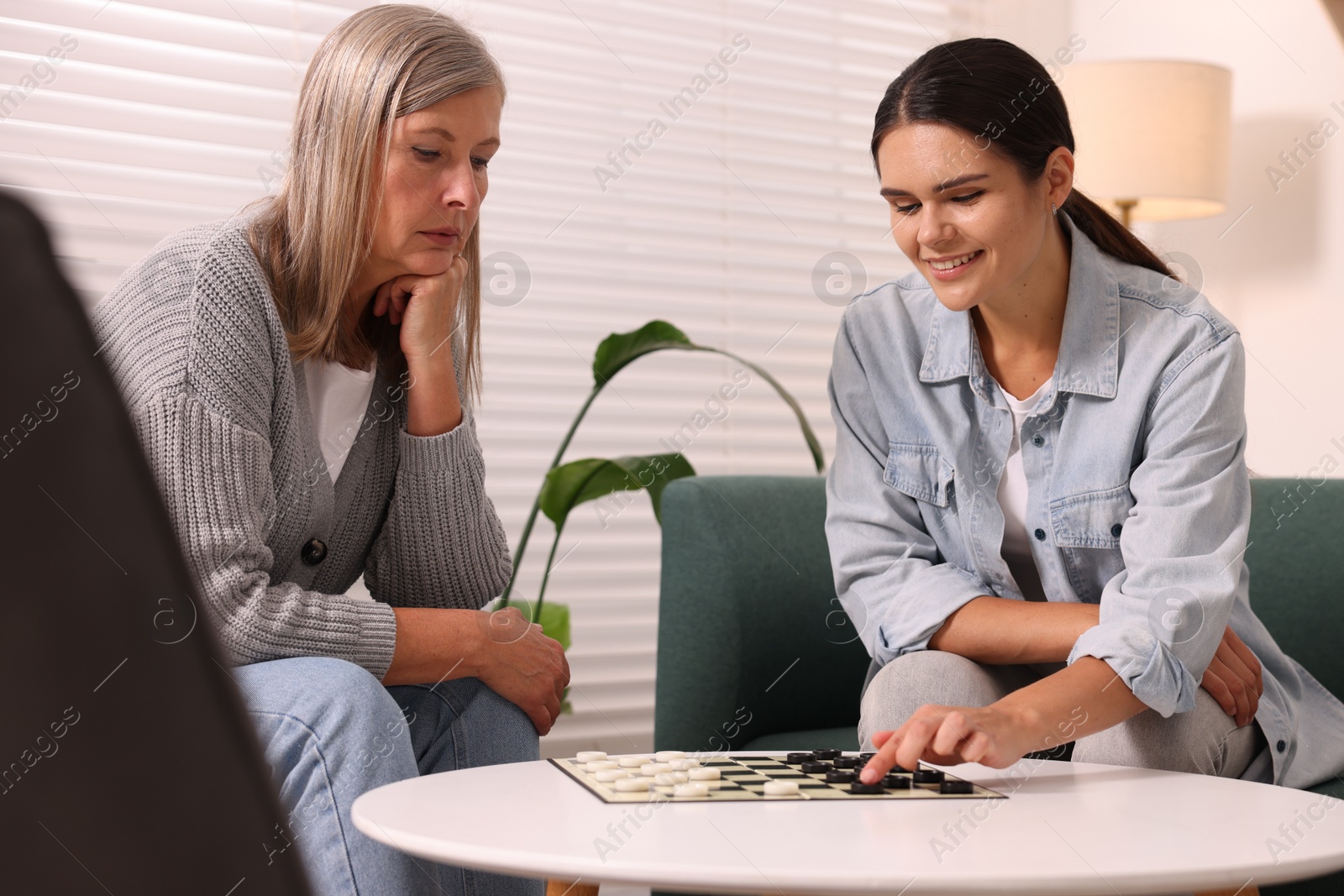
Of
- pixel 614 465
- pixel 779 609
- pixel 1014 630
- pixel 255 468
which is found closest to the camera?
pixel 255 468

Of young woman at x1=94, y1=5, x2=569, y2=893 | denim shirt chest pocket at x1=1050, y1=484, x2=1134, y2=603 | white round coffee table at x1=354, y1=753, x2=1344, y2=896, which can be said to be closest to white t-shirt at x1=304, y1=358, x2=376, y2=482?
young woman at x1=94, y1=5, x2=569, y2=893

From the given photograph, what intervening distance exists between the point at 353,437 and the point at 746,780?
23.1 inches

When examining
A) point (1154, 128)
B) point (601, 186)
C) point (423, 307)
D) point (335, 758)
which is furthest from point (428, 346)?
point (1154, 128)

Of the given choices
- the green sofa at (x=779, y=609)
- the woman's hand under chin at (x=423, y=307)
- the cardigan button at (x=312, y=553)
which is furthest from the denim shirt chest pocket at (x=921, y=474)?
the cardigan button at (x=312, y=553)

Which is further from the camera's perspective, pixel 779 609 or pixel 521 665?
pixel 779 609

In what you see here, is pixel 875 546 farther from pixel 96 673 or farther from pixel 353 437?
pixel 96 673

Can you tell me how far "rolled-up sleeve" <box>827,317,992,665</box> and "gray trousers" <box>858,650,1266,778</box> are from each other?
48 mm

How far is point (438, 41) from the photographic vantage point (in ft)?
4.16

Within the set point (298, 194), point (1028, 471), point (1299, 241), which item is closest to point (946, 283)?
point (1028, 471)

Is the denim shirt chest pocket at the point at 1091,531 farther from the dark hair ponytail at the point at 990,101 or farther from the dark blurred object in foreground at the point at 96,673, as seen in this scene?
the dark blurred object in foreground at the point at 96,673

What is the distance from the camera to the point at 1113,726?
112 centimetres

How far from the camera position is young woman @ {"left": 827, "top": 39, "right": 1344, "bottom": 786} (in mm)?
1141

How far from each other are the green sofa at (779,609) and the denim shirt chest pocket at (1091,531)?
378 millimetres

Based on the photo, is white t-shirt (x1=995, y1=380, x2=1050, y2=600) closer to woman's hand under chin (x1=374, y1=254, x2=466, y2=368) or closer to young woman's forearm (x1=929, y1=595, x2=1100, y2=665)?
young woman's forearm (x1=929, y1=595, x2=1100, y2=665)
